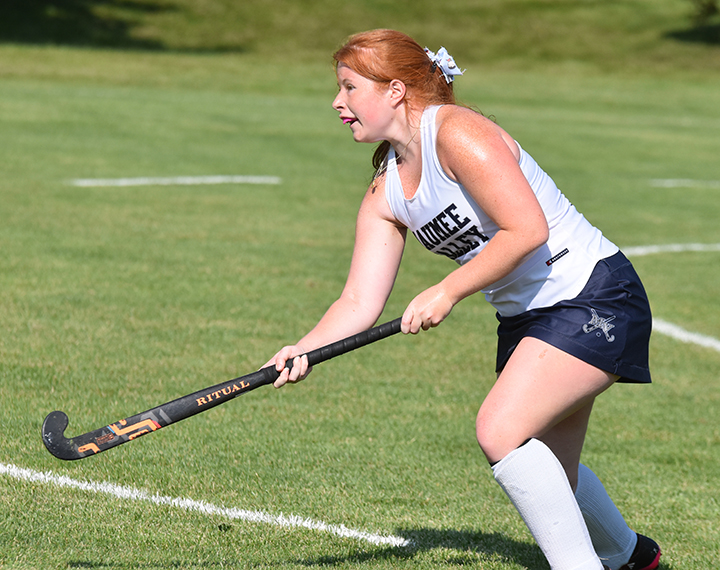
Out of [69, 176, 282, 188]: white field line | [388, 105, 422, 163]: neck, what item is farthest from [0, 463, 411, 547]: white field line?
[69, 176, 282, 188]: white field line

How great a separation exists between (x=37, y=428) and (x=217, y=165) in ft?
28.7

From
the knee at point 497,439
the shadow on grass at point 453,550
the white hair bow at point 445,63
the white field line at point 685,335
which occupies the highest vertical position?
the white hair bow at point 445,63

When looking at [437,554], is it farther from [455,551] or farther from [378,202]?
[378,202]

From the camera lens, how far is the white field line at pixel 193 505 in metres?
3.92

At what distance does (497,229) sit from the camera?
333cm

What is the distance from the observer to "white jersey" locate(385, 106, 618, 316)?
130 inches

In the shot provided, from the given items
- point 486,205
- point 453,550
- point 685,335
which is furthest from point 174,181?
point 486,205

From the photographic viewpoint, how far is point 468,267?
3209 millimetres

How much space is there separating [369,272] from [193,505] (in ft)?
4.06

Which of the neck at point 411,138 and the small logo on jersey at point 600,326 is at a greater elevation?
the neck at point 411,138

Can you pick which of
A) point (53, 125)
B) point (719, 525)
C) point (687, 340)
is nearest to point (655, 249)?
point (687, 340)

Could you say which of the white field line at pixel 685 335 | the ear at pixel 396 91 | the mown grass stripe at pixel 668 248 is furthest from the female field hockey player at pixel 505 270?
the mown grass stripe at pixel 668 248

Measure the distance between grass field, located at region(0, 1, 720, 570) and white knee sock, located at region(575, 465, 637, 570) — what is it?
0.80 ft

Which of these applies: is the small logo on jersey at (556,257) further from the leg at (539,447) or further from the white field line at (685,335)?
the white field line at (685,335)
